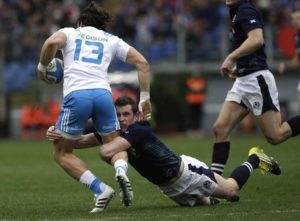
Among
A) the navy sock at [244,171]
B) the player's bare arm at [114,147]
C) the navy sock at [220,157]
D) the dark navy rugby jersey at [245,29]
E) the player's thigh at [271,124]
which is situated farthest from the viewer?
the player's thigh at [271,124]

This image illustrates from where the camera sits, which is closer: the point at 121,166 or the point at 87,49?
the point at 121,166

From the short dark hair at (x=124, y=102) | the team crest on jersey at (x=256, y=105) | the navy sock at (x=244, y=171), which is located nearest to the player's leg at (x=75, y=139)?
the short dark hair at (x=124, y=102)

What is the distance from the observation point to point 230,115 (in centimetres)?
1055

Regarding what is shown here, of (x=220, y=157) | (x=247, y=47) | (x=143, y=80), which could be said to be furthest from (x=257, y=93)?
(x=143, y=80)

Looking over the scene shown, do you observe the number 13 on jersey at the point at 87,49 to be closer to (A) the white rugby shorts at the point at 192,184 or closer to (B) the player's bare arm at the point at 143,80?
(B) the player's bare arm at the point at 143,80

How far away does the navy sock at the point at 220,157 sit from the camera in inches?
405

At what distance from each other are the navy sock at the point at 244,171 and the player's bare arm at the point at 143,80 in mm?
1162

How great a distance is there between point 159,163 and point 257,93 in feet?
7.22

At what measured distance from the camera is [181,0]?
31.0 metres

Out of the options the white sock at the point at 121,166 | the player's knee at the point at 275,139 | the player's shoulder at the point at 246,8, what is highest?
the player's shoulder at the point at 246,8

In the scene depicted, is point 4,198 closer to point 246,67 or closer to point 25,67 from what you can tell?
point 246,67

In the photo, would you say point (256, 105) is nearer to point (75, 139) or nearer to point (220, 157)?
point (220, 157)

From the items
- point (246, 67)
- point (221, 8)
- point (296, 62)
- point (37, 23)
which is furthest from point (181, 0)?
point (246, 67)

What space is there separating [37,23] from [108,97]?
72.1 feet
